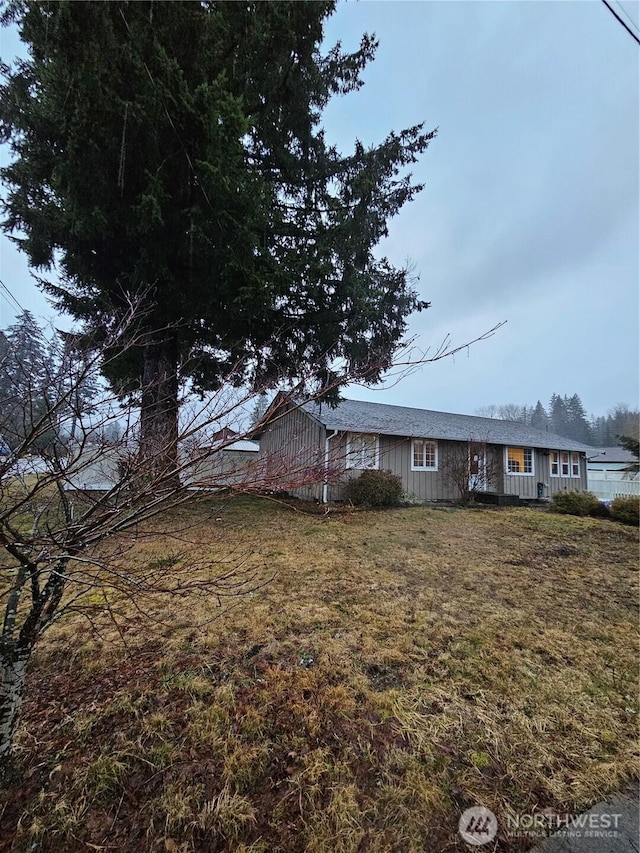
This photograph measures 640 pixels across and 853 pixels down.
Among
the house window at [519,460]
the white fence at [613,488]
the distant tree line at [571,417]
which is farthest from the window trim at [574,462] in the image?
the distant tree line at [571,417]

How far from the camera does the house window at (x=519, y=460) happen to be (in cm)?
1453

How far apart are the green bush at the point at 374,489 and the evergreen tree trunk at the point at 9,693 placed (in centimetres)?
907

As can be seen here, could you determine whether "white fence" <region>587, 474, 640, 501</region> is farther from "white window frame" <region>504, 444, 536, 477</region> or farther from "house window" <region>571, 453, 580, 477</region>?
"white window frame" <region>504, 444, 536, 477</region>

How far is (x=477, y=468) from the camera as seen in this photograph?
12.3 metres

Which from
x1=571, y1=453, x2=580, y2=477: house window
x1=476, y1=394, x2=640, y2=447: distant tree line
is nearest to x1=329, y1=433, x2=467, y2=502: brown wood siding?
x1=571, y1=453, x2=580, y2=477: house window

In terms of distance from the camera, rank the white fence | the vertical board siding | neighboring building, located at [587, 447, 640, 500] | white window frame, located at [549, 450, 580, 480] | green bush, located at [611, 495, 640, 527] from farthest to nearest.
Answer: the white fence → neighboring building, located at [587, 447, 640, 500] → white window frame, located at [549, 450, 580, 480] → the vertical board siding → green bush, located at [611, 495, 640, 527]

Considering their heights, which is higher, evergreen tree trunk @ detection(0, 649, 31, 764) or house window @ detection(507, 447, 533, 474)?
house window @ detection(507, 447, 533, 474)

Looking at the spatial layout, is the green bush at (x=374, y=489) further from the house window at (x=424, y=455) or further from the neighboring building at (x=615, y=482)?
the neighboring building at (x=615, y=482)

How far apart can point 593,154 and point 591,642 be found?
1063cm

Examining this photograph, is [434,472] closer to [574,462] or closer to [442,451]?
[442,451]

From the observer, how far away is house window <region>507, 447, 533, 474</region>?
14.5 m

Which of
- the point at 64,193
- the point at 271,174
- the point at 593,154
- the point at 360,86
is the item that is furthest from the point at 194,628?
the point at 593,154

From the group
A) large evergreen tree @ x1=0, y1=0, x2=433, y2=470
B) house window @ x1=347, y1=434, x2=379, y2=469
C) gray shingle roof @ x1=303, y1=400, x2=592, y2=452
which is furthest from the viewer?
gray shingle roof @ x1=303, y1=400, x2=592, y2=452

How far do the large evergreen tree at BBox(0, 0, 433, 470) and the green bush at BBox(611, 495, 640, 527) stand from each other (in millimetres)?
7941
